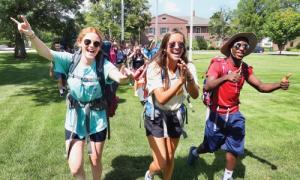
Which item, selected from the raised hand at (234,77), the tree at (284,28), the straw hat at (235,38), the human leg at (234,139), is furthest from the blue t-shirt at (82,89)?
the tree at (284,28)

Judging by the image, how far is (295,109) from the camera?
1099cm

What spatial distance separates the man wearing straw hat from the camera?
4.73 meters

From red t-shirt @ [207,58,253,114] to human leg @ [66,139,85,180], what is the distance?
174 centimetres

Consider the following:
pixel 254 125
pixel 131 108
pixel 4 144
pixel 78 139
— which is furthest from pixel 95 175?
pixel 131 108

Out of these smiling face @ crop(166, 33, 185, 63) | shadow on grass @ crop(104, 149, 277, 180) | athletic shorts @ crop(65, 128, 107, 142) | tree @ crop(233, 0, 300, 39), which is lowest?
shadow on grass @ crop(104, 149, 277, 180)

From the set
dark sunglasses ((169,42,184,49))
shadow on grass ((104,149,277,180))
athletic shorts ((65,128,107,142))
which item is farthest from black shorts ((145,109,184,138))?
shadow on grass ((104,149,277,180))

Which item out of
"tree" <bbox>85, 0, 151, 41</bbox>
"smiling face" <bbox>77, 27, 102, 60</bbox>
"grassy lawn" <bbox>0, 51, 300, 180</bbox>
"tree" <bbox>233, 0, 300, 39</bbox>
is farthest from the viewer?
"tree" <bbox>233, 0, 300, 39</bbox>

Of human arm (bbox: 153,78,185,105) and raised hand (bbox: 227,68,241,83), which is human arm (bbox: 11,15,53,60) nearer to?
human arm (bbox: 153,78,185,105)

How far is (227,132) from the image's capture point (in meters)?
5.08

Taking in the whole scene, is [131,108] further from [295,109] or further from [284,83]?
[284,83]

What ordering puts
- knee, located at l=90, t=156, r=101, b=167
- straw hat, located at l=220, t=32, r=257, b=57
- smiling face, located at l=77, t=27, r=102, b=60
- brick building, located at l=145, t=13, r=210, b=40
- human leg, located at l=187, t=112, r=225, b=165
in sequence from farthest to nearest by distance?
brick building, located at l=145, t=13, r=210, b=40
human leg, located at l=187, t=112, r=225, b=165
straw hat, located at l=220, t=32, r=257, b=57
knee, located at l=90, t=156, r=101, b=167
smiling face, located at l=77, t=27, r=102, b=60

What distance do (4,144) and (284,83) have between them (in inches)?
192

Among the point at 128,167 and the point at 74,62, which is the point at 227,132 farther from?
the point at 74,62

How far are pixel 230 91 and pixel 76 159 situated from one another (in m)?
2.00
